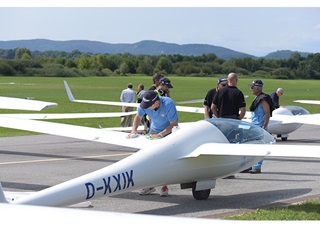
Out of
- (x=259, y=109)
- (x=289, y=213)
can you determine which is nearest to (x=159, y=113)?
(x=289, y=213)

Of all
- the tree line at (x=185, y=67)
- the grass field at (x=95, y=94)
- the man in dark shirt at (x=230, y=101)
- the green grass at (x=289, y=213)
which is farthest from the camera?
the tree line at (x=185, y=67)

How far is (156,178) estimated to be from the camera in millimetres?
8078

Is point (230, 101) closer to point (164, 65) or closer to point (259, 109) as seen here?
point (259, 109)

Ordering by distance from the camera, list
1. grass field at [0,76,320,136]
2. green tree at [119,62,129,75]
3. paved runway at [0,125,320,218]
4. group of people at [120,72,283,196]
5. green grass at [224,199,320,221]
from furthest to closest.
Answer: green tree at [119,62,129,75]
grass field at [0,76,320,136]
group of people at [120,72,283,196]
paved runway at [0,125,320,218]
green grass at [224,199,320,221]

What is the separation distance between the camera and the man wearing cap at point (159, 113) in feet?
32.2

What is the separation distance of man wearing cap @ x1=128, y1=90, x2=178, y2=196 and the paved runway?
0.74 m

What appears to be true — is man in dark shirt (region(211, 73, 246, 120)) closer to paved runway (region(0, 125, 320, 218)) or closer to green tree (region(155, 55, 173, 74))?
paved runway (region(0, 125, 320, 218))

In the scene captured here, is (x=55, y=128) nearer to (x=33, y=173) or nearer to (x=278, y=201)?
(x=33, y=173)

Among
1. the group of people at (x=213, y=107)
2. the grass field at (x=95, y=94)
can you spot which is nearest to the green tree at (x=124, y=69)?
the grass field at (x=95, y=94)

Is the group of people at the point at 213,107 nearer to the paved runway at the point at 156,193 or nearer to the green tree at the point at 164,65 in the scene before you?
the paved runway at the point at 156,193

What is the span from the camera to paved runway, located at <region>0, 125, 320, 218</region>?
903 centimetres

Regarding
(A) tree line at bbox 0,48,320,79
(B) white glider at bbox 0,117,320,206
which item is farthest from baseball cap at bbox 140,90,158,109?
(A) tree line at bbox 0,48,320,79

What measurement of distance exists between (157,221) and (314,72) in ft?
512

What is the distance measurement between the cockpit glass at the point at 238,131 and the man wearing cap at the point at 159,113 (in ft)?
2.50
